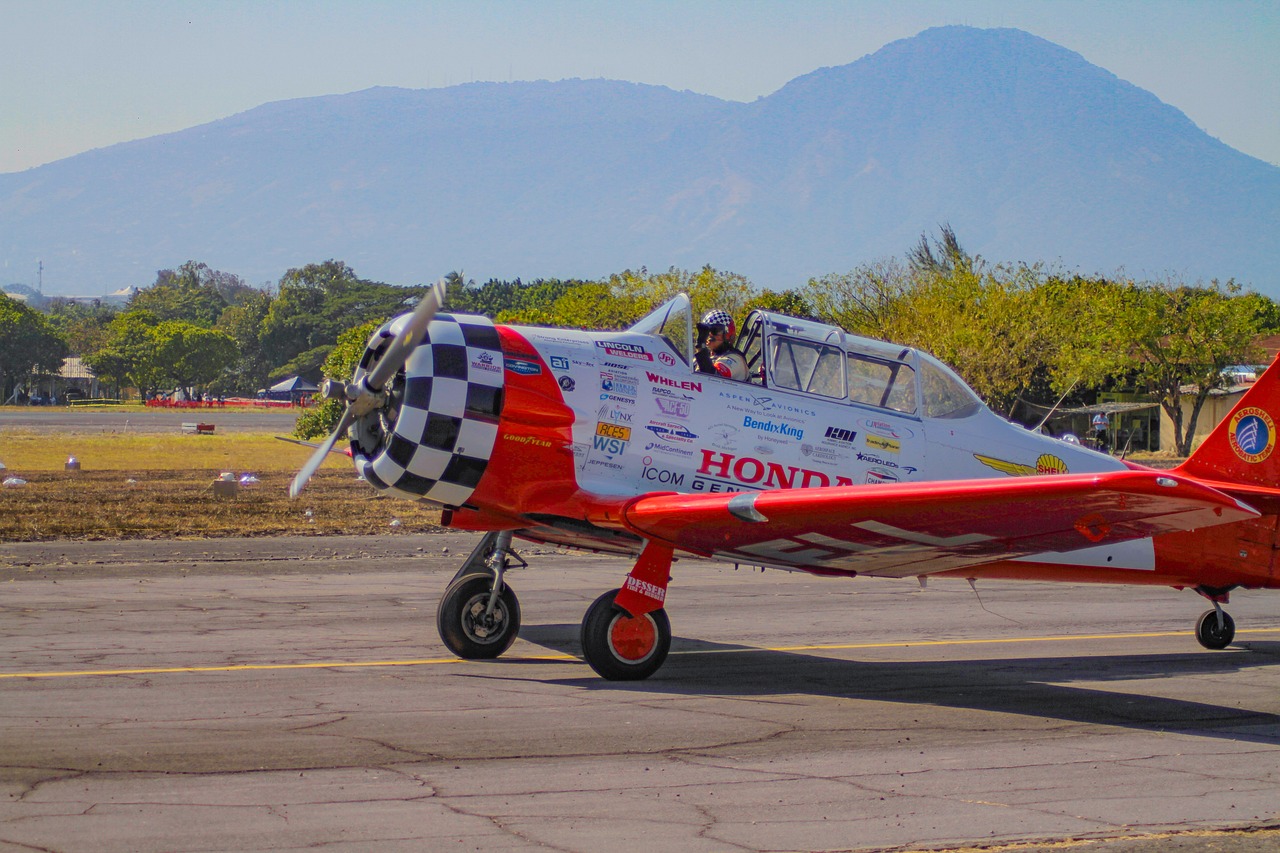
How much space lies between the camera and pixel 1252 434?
1031cm

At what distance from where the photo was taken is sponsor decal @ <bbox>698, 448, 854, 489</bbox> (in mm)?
9891

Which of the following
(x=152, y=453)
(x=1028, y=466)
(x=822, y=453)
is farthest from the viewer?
(x=152, y=453)

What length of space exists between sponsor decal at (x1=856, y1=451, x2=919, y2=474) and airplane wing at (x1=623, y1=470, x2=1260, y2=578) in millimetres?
956

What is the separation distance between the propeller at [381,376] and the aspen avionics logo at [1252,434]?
6.93 metres

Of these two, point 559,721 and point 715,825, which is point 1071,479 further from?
point 559,721

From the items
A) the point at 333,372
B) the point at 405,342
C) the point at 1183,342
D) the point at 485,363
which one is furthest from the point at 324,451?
the point at 1183,342

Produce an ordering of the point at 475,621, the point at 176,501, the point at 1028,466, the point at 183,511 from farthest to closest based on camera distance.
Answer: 1. the point at 176,501
2. the point at 183,511
3. the point at 1028,466
4. the point at 475,621

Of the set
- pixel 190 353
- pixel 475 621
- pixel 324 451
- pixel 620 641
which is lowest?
pixel 475 621

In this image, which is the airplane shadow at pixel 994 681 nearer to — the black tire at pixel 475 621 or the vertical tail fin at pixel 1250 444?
the black tire at pixel 475 621

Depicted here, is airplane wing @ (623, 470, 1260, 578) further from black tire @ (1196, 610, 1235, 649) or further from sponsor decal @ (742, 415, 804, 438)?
black tire @ (1196, 610, 1235, 649)

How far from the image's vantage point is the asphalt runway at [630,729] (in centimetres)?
577

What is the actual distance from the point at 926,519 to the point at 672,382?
2638 millimetres

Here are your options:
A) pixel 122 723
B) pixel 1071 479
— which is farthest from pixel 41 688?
pixel 1071 479

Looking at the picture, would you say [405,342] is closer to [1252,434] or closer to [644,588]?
[644,588]
